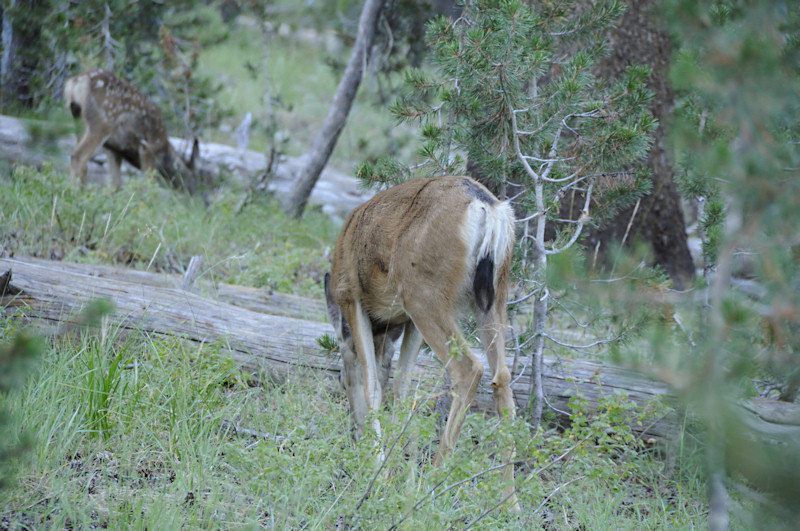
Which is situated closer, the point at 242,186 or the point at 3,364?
A: the point at 3,364

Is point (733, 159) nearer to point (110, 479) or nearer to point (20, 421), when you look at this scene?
point (110, 479)

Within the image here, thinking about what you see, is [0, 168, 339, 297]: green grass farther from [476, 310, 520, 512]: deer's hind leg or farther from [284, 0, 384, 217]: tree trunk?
[476, 310, 520, 512]: deer's hind leg

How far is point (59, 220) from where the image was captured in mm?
6754

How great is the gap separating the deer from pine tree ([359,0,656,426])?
1.65 feet

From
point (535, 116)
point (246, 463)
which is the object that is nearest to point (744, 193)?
point (246, 463)

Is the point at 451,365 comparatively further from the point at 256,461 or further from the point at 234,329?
the point at 234,329

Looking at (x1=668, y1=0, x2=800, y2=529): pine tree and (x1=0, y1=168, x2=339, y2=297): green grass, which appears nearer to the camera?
(x1=668, y1=0, x2=800, y2=529): pine tree

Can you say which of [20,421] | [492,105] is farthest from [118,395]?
[492,105]

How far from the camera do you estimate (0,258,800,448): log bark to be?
15.3ft

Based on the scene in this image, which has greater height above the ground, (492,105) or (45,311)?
(492,105)

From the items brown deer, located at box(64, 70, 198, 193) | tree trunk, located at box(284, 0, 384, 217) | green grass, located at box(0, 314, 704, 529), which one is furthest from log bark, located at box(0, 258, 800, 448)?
brown deer, located at box(64, 70, 198, 193)

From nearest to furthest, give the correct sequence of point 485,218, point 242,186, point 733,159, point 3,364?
1. point 733,159
2. point 3,364
3. point 485,218
4. point 242,186

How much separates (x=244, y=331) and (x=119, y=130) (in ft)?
20.1

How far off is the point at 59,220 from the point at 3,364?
531 cm
